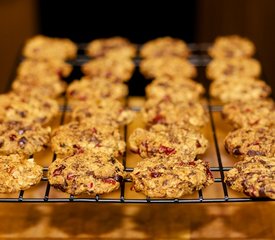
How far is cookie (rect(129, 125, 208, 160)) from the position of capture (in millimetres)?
2381

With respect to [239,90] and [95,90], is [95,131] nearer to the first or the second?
[95,90]

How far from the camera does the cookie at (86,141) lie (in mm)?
2406

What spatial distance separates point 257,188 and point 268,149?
0.30 metres

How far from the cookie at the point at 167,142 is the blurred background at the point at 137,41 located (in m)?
0.33

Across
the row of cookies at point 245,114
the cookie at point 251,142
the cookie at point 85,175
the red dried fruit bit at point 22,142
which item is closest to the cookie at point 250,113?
the row of cookies at point 245,114

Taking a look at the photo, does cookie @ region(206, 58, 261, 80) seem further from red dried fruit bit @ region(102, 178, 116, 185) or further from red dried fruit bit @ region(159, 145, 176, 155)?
red dried fruit bit @ region(102, 178, 116, 185)

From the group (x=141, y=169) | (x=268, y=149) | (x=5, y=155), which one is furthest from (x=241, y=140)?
(x=5, y=155)

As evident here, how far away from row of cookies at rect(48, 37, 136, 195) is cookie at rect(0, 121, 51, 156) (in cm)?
5

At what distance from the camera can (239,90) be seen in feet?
9.48

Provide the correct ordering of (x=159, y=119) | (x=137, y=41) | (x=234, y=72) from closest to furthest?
(x=159, y=119), (x=234, y=72), (x=137, y=41)

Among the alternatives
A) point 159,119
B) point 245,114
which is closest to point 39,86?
point 159,119

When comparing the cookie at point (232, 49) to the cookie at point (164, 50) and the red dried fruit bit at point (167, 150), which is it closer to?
the cookie at point (164, 50)

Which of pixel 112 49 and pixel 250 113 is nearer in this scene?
pixel 250 113

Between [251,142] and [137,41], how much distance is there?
214cm
